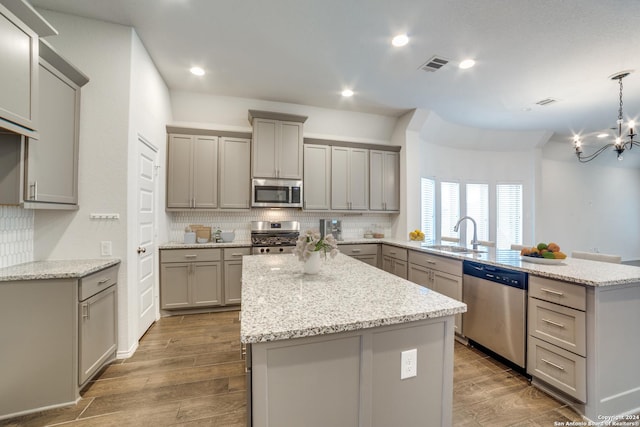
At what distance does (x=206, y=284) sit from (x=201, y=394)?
1790 mm

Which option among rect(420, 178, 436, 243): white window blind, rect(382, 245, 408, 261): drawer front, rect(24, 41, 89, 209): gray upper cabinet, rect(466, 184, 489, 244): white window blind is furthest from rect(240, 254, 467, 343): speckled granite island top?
rect(466, 184, 489, 244): white window blind

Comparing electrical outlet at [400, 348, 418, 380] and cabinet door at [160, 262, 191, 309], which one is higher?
electrical outlet at [400, 348, 418, 380]

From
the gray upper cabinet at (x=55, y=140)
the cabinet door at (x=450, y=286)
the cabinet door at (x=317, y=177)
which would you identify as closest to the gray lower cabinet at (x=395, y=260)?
the cabinet door at (x=450, y=286)

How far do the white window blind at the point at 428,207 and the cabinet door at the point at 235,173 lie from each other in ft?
10.8

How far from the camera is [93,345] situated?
2.03 meters

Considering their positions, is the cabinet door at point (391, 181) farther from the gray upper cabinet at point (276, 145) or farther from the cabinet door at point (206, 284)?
the cabinet door at point (206, 284)

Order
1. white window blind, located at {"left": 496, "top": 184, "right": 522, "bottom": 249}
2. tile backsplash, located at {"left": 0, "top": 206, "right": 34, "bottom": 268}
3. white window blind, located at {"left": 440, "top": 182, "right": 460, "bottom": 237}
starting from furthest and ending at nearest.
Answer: white window blind, located at {"left": 496, "top": 184, "right": 522, "bottom": 249}
white window blind, located at {"left": 440, "top": 182, "right": 460, "bottom": 237}
tile backsplash, located at {"left": 0, "top": 206, "right": 34, "bottom": 268}

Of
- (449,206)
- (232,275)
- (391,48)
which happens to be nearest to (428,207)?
(449,206)

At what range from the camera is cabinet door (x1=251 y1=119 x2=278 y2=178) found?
3.93 metres

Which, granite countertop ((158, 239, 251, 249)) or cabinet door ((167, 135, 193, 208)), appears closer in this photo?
granite countertop ((158, 239, 251, 249))

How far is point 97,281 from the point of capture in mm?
2090

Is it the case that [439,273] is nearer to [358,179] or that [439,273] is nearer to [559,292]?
[559,292]

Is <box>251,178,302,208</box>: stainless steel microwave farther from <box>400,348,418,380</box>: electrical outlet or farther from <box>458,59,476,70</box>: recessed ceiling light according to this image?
<box>400,348,418,380</box>: electrical outlet

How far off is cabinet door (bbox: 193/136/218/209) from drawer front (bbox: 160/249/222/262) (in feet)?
2.23
